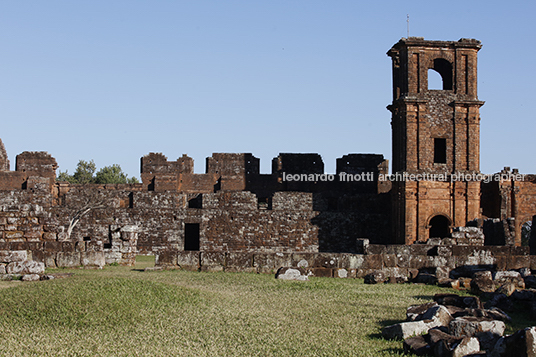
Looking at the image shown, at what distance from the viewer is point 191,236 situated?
27.5 m

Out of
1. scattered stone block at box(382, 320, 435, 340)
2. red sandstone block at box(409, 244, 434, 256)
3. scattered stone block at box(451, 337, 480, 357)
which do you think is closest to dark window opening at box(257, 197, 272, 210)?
red sandstone block at box(409, 244, 434, 256)

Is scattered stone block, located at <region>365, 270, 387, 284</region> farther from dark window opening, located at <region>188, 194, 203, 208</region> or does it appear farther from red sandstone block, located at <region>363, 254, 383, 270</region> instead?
dark window opening, located at <region>188, 194, 203, 208</region>

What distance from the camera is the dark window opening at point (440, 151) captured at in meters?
26.5

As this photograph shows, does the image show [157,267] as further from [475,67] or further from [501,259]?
[475,67]

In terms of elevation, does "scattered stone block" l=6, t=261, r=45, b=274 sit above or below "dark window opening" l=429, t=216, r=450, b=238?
below

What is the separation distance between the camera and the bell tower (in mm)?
25656

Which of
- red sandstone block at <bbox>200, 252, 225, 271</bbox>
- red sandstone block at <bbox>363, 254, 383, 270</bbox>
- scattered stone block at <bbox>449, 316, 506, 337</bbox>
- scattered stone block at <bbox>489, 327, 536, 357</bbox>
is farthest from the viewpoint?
red sandstone block at <bbox>200, 252, 225, 271</bbox>

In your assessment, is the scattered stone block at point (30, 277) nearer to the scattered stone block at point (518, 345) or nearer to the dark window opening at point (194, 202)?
the scattered stone block at point (518, 345)

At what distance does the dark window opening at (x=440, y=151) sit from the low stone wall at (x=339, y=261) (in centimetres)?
1267

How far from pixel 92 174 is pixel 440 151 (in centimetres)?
4715

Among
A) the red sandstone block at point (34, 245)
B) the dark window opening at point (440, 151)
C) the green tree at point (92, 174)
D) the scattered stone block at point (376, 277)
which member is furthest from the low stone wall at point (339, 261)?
the green tree at point (92, 174)

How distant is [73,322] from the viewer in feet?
23.2

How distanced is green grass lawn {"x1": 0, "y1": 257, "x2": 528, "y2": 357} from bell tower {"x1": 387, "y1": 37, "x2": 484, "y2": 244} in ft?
51.0

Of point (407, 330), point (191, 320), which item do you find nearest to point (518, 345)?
point (407, 330)
